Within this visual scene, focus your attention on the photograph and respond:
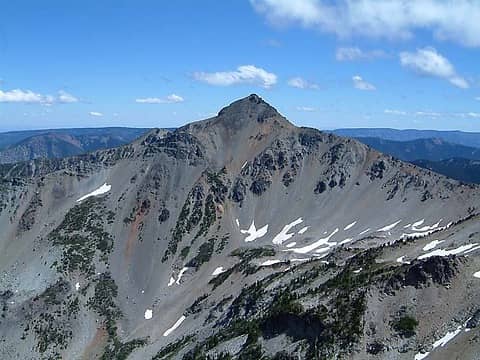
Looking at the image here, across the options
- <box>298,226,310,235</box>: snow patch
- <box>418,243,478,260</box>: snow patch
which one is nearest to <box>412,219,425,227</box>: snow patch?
<box>298,226,310,235</box>: snow patch

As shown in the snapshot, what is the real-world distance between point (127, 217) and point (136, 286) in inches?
1477

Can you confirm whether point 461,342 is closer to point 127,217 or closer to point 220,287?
point 220,287

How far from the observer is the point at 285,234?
613 feet

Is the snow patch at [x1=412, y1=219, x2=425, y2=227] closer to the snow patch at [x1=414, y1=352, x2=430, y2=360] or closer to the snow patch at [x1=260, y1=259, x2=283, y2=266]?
the snow patch at [x1=260, y1=259, x2=283, y2=266]

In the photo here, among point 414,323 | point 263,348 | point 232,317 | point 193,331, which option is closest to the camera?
point 414,323

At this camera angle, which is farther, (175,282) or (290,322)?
(175,282)

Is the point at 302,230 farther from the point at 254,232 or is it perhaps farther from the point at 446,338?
the point at 446,338

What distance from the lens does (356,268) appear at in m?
101

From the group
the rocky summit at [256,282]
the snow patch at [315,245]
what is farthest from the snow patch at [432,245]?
the snow patch at [315,245]

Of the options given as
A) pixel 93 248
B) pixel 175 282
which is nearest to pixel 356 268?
pixel 175 282

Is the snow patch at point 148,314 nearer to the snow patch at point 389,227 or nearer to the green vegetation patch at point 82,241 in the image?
the green vegetation patch at point 82,241

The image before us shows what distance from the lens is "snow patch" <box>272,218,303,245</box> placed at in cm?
18168

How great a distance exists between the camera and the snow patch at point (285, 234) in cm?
18168

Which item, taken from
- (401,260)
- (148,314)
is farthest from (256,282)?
(401,260)
